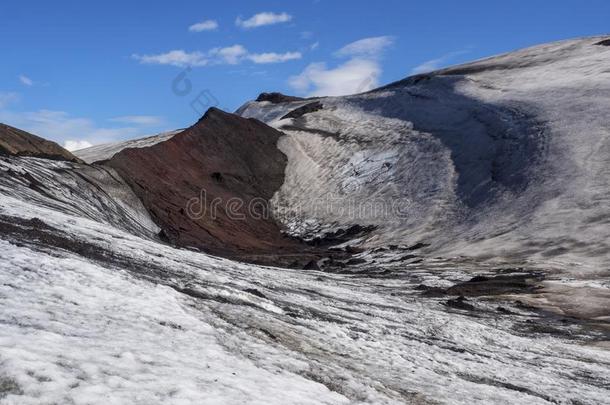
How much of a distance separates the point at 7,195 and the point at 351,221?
26.4 meters

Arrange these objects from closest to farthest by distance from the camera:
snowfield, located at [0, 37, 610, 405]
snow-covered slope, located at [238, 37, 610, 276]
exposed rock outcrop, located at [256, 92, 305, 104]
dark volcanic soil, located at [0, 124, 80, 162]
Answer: snowfield, located at [0, 37, 610, 405], dark volcanic soil, located at [0, 124, 80, 162], snow-covered slope, located at [238, 37, 610, 276], exposed rock outcrop, located at [256, 92, 305, 104]

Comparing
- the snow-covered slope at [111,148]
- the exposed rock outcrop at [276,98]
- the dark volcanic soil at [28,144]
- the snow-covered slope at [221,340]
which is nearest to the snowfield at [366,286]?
the snow-covered slope at [221,340]

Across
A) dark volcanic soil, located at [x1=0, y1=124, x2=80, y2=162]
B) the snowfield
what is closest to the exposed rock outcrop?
the snowfield

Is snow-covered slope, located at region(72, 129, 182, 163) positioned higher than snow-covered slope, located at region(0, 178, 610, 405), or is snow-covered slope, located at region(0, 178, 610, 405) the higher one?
snow-covered slope, located at region(72, 129, 182, 163)

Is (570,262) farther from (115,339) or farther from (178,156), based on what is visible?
(178,156)

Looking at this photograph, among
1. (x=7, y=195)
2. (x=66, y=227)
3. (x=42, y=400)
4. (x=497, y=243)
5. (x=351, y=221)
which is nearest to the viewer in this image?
(x=42, y=400)

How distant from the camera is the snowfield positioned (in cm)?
711

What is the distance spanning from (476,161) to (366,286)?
74.9 ft

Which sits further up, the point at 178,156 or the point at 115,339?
the point at 178,156

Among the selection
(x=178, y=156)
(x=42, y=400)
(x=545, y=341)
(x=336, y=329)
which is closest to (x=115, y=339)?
(x=42, y=400)

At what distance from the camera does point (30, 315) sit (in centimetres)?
747

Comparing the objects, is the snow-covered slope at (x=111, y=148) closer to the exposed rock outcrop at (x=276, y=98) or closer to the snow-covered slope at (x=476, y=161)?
the snow-covered slope at (x=476, y=161)

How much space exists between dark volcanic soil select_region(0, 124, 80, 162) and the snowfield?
4.00 meters

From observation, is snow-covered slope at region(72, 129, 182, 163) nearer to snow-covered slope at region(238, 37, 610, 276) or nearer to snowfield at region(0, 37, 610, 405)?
snow-covered slope at region(238, 37, 610, 276)
